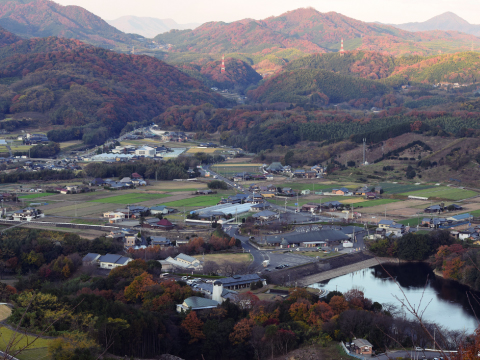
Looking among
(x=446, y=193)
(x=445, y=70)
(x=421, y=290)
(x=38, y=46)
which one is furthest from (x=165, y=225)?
(x=445, y=70)

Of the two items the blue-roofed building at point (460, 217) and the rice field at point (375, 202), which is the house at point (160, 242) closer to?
the rice field at point (375, 202)

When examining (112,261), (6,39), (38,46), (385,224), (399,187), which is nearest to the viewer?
(112,261)

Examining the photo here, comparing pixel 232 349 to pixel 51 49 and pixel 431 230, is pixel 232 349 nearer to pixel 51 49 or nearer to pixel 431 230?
pixel 431 230

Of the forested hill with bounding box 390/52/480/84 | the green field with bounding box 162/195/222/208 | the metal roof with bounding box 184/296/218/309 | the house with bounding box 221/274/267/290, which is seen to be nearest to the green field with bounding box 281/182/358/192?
the green field with bounding box 162/195/222/208

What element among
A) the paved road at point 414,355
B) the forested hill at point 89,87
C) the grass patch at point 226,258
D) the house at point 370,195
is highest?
the forested hill at point 89,87

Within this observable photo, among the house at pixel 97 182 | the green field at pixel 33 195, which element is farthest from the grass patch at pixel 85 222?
the house at pixel 97 182

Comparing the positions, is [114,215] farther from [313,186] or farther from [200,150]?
[200,150]
